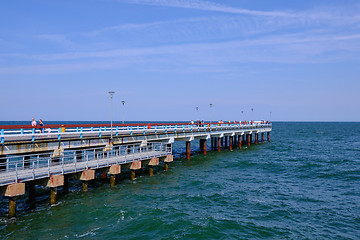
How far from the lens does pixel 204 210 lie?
1941cm

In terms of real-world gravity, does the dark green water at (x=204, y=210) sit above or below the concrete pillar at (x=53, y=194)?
below

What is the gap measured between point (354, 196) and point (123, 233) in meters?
18.7

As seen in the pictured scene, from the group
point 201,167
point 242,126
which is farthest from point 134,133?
point 242,126

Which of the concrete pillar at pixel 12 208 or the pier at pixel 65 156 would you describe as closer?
the concrete pillar at pixel 12 208

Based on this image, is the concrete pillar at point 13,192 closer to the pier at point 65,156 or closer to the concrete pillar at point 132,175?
the pier at point 65,156

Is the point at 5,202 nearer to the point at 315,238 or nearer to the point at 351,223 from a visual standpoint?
the point at 315,238

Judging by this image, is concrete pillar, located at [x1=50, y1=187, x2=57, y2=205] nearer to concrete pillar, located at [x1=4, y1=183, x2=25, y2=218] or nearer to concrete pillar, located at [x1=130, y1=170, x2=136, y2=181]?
concrete pillar, located at [x1=4, y1=183, x2=25, y2=218]

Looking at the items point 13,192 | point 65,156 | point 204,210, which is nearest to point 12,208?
point 13,192

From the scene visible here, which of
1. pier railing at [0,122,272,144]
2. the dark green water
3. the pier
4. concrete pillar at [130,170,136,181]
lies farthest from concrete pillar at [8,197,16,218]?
concrete pillar at [130,170,136,181]

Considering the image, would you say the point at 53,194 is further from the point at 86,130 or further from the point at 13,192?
Result: the point at 86,130

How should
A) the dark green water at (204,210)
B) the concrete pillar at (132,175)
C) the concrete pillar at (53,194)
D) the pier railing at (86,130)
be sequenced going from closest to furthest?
1. the dark green water at (204,210)
2. the concrete pillar at (53,194)
3. the pier railing at (86,130)
4. the concrete pillar at (132,175)

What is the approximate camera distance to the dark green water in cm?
1584

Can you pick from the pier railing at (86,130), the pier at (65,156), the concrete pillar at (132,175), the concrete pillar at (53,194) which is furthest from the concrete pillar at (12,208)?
the concrete pillar at (132,175)

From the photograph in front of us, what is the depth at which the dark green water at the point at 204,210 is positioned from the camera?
15844 mm
